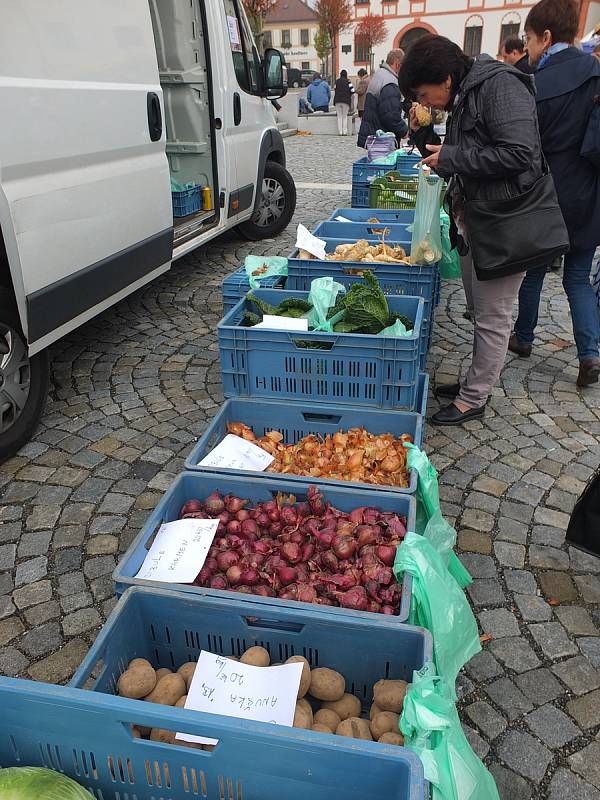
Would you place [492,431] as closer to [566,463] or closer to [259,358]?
[566,463]

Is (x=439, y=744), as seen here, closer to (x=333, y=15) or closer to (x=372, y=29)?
(x=333, y=15)

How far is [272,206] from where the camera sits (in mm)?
8023

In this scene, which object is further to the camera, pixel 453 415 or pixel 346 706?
pixel 453 415

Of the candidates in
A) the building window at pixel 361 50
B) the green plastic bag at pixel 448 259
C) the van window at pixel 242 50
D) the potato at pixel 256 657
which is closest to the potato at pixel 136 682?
the potato at pixel 256 657

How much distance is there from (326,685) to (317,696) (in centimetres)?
4

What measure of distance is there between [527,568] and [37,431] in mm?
2927

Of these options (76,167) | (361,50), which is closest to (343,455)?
(76,167)

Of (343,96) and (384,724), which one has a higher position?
(343,96)

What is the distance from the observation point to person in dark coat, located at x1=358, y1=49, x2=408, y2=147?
8359 mm

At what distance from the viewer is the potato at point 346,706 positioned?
1.73 metres

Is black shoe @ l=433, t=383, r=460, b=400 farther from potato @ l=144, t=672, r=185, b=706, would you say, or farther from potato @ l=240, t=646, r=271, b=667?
potato @ l=144, t=672, r=185, b=706

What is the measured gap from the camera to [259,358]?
10.4 feet

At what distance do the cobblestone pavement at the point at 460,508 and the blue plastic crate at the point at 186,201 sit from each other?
3.85 feet

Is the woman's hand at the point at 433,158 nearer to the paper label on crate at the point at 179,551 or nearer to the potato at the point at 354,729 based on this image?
the paper label on crate at the point at 179,551
